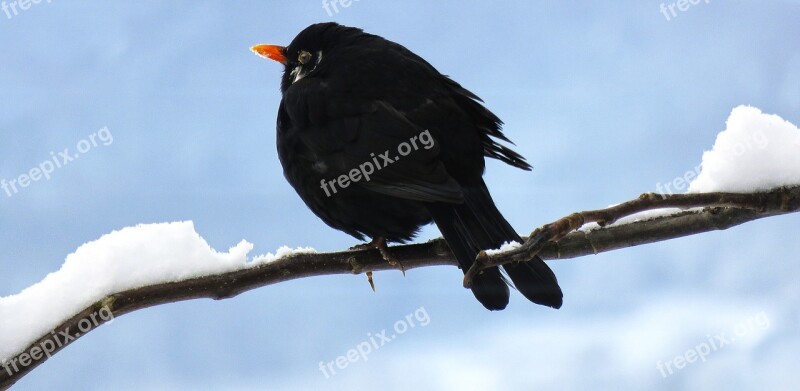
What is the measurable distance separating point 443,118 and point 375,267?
0.67 meters

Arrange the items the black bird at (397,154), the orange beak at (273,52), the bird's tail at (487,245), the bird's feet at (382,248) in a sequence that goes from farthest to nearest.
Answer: the orange beak at (273,52)
the bird's feet at (382,248)
the black bird at (397,154)
the bird's tail at (487,245)

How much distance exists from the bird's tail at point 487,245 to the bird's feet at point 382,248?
0.29m

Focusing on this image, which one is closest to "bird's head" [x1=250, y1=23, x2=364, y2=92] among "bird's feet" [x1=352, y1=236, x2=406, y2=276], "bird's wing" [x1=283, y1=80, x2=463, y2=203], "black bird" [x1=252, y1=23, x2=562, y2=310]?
"black bird" [x1=252, y1=23, x2=562, y2=310]

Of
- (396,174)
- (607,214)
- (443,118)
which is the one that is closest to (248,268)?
(396,174)

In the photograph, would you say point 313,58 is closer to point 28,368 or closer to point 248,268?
point 248,268

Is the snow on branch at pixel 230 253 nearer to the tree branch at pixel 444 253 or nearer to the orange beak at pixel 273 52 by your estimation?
the tree branch at pixel 444 253

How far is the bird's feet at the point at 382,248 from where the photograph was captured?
2.98 meters

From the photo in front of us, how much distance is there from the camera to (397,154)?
2904 millimetres

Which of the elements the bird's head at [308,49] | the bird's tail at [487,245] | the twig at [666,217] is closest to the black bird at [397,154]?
the bird's tail at [487,245]

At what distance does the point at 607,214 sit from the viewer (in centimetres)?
231

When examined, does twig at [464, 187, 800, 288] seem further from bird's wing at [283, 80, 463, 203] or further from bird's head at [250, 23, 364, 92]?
bird's head at [250, 23, 364, 92]

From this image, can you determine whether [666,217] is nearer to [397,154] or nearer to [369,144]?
[397,154]

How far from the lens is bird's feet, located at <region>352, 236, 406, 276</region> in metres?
2.98

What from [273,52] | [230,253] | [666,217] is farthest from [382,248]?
[273,52]
